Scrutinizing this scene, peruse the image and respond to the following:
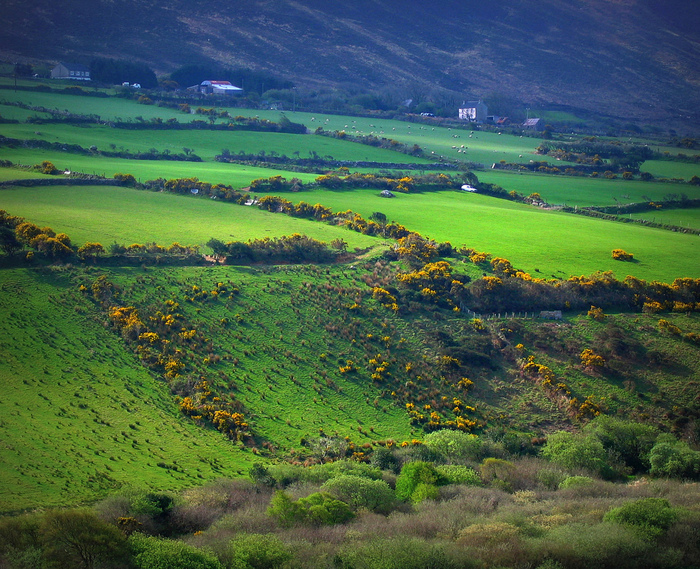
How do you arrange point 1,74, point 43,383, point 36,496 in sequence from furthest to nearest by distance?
point 1,74 < point 43,383 < point 36,496

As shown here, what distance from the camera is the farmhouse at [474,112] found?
168 metres

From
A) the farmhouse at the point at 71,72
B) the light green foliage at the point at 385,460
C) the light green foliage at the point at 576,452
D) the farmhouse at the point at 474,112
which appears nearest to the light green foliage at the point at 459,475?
the light green foliage at the point at 385,460

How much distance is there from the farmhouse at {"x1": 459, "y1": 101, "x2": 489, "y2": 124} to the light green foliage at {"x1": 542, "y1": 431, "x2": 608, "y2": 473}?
5384 inches

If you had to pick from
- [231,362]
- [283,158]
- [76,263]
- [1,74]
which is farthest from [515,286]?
[1,74]

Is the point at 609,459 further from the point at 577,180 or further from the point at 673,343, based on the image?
the point at 577,180

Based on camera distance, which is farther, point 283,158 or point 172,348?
point 283,158

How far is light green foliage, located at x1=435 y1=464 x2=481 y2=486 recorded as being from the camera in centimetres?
3453

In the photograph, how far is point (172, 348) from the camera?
4325 cm

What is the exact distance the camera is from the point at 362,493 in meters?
31.3

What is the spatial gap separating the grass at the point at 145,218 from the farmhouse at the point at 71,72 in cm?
7969

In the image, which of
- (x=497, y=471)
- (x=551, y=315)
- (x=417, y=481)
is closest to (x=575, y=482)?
(x=497, y=471)

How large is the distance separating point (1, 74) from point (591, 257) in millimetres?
114439

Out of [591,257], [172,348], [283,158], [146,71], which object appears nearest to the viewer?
[172,348]

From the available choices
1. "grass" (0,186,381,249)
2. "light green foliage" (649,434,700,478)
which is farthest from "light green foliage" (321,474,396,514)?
"grass" (0,186,381,249)
